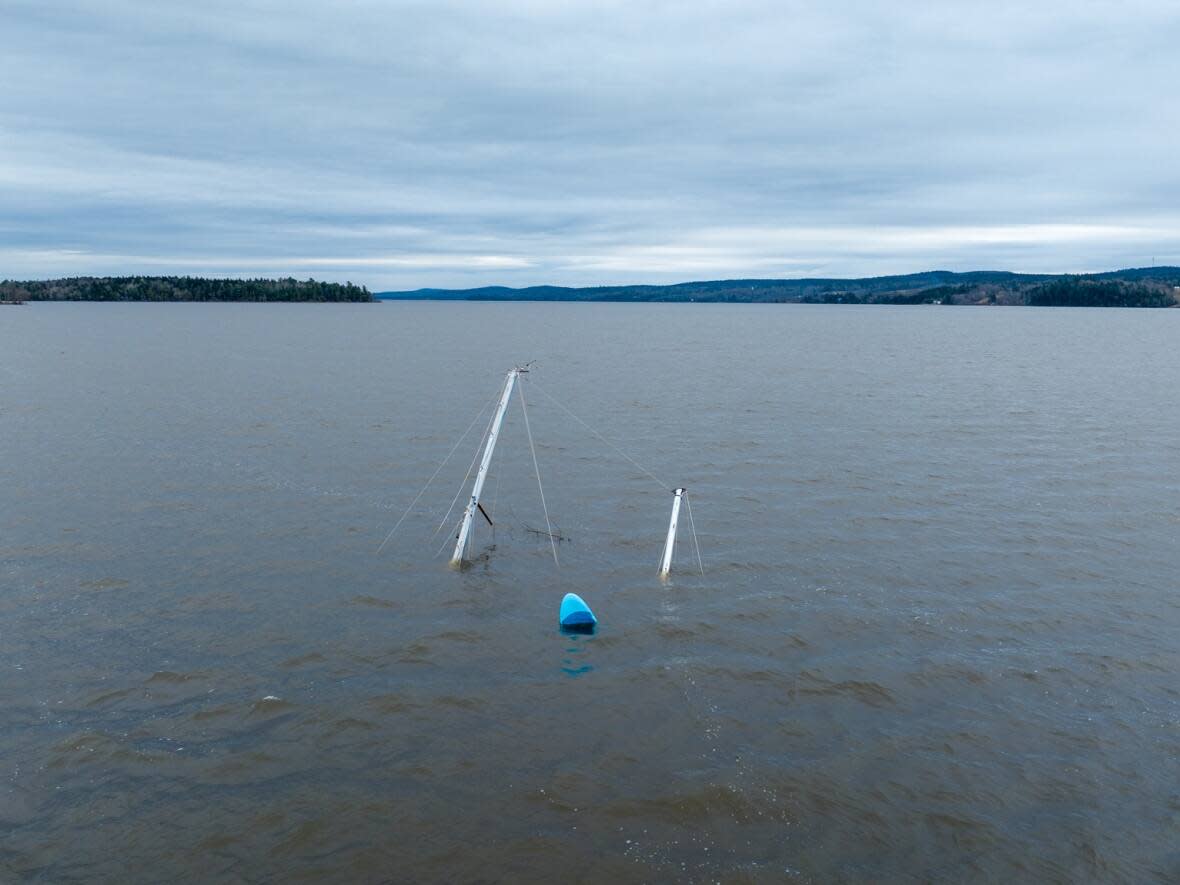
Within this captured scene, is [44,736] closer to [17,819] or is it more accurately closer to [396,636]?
[17,819]

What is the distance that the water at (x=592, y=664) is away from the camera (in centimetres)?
1496

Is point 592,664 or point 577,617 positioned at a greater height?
point 577,617

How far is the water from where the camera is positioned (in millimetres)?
14961

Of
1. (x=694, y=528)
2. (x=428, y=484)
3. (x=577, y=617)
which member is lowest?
(x=694, y=528)

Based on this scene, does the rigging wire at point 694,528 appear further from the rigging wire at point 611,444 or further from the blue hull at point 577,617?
the blue hull at point 577,617

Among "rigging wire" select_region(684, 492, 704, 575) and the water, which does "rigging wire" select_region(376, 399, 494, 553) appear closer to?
the water

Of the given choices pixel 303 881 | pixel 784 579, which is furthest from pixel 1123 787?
pixel 303 881

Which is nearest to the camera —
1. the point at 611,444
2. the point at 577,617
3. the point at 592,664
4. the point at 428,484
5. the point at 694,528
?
the point at 592,664

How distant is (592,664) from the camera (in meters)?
21.3

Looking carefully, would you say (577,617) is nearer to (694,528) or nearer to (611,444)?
(694,528)

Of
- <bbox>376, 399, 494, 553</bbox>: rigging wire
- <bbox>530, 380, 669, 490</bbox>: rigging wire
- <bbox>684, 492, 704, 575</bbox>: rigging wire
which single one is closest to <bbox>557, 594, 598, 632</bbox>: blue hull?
<bbox>684, 492, 704, 575</bbox>: rigging wire

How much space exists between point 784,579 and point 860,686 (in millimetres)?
6847

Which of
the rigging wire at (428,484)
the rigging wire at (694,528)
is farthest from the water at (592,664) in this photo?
the rigging wire at (428,484)

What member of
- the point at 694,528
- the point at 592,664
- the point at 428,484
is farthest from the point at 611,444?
the point at 592,664
